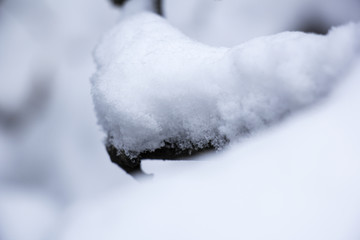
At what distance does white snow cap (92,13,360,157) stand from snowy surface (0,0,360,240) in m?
0.05

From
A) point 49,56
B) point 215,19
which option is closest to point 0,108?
point 49,56

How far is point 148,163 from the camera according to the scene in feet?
2.74

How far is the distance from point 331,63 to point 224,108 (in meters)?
0.17

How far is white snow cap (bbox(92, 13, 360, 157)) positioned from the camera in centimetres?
39

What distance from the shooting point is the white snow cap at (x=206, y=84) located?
0.39 meters

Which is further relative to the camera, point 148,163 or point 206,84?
point 148,163

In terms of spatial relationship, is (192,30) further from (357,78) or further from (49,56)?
(357,78)

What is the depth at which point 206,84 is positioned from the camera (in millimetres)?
485

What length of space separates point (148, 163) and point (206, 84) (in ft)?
1.40

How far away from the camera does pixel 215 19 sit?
4.78 ft

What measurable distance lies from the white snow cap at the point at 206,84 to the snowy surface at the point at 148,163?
45mm

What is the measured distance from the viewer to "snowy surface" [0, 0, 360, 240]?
511 mm

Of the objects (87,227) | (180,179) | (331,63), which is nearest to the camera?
(331,63)

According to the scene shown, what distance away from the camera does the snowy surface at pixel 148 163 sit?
1.68 ft
